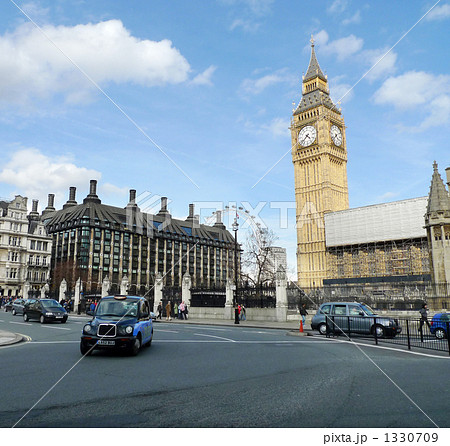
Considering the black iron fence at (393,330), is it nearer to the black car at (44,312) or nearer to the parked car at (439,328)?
the parked car at (439,328)

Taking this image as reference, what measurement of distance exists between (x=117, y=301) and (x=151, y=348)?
2.03 meters

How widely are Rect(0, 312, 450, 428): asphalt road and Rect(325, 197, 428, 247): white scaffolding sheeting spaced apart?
66.1 meters

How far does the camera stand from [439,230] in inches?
1118

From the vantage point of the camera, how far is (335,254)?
274 ft

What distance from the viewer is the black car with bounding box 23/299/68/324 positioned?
24531 millimetres

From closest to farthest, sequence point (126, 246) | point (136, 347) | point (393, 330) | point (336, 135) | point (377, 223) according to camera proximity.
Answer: point (136, 347) → point (393, 330) → point (377, 223) → point (336, 135) → point (126, 246)

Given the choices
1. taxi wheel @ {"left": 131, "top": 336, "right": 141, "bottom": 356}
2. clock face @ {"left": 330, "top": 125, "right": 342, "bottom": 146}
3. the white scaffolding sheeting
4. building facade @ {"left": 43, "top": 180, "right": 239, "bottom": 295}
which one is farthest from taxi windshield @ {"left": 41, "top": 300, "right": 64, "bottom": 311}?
clock face @ {"left": 330, "top": 125, "right": 342, "bottom": 146}

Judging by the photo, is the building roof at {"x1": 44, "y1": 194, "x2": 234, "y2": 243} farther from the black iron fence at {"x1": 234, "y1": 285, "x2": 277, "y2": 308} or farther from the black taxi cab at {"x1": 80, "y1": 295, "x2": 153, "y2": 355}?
the black taxi cab at {"x1": 80, "y1": 295, "x2": 153, "y2": 355}

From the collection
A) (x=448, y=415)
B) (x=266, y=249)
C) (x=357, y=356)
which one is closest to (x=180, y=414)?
(x=448, y=415)

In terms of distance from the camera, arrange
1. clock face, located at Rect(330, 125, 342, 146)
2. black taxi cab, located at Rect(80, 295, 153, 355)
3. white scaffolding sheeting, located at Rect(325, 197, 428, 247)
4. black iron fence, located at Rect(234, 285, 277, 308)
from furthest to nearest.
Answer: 1. clock face, located at Rect(330, 125, 342, 146)
2. white scaffolding sheeting, located at Rect(325, 197, 428, 247)
3. black iron fence, located at Rect(234, 285, 277, 308)
4. black taxi cab, located at Rect(80, 295, 153, 355)

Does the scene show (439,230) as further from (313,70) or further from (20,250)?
(313,70)

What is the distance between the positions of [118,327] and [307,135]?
289ft

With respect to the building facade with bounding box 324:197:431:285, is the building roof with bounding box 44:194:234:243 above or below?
above

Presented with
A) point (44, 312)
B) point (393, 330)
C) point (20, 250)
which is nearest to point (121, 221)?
point (20, 250)
